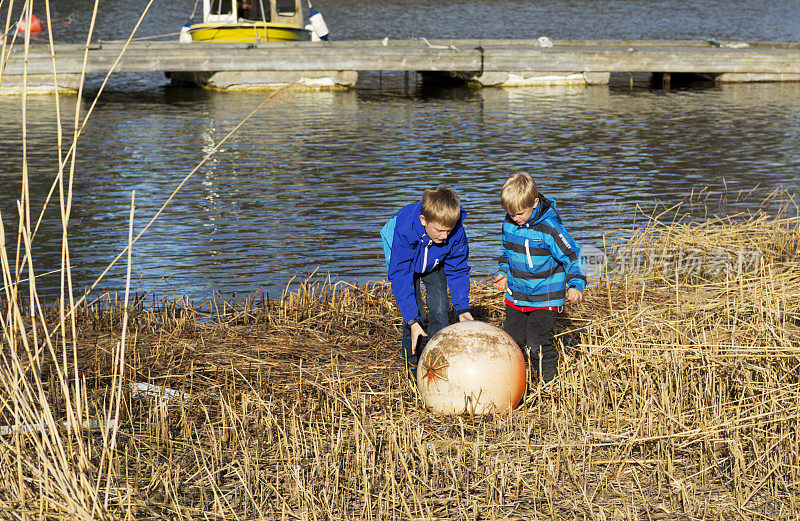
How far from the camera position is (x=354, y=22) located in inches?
1594

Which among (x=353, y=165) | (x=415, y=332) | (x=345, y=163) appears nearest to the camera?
(x=415, y=332)

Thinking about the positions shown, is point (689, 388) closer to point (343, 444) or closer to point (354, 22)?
point (343, 444)

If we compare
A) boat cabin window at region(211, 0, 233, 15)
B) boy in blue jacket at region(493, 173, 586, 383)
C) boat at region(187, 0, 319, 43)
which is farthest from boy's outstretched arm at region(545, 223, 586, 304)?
boat cabin window at region(211, 0, 233, 15)

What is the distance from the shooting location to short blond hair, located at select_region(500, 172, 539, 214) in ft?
16.8

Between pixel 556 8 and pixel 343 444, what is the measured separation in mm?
47715

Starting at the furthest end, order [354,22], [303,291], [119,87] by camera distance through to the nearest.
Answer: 1. [354,22]
2. [119,87]
3. [303,291]

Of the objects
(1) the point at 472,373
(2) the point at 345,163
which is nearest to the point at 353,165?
(2) the point at 345,163

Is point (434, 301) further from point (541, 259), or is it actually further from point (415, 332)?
point (541, 259)

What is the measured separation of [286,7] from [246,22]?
1420mm

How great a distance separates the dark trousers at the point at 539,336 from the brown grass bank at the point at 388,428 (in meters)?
0.13

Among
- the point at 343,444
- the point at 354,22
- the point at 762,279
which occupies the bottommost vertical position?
the point at 343,444

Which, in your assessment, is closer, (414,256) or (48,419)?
(48,419)

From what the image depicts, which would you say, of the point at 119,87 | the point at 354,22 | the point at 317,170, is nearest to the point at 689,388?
the point at 317,170

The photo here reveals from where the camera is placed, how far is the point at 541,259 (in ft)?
17.6
